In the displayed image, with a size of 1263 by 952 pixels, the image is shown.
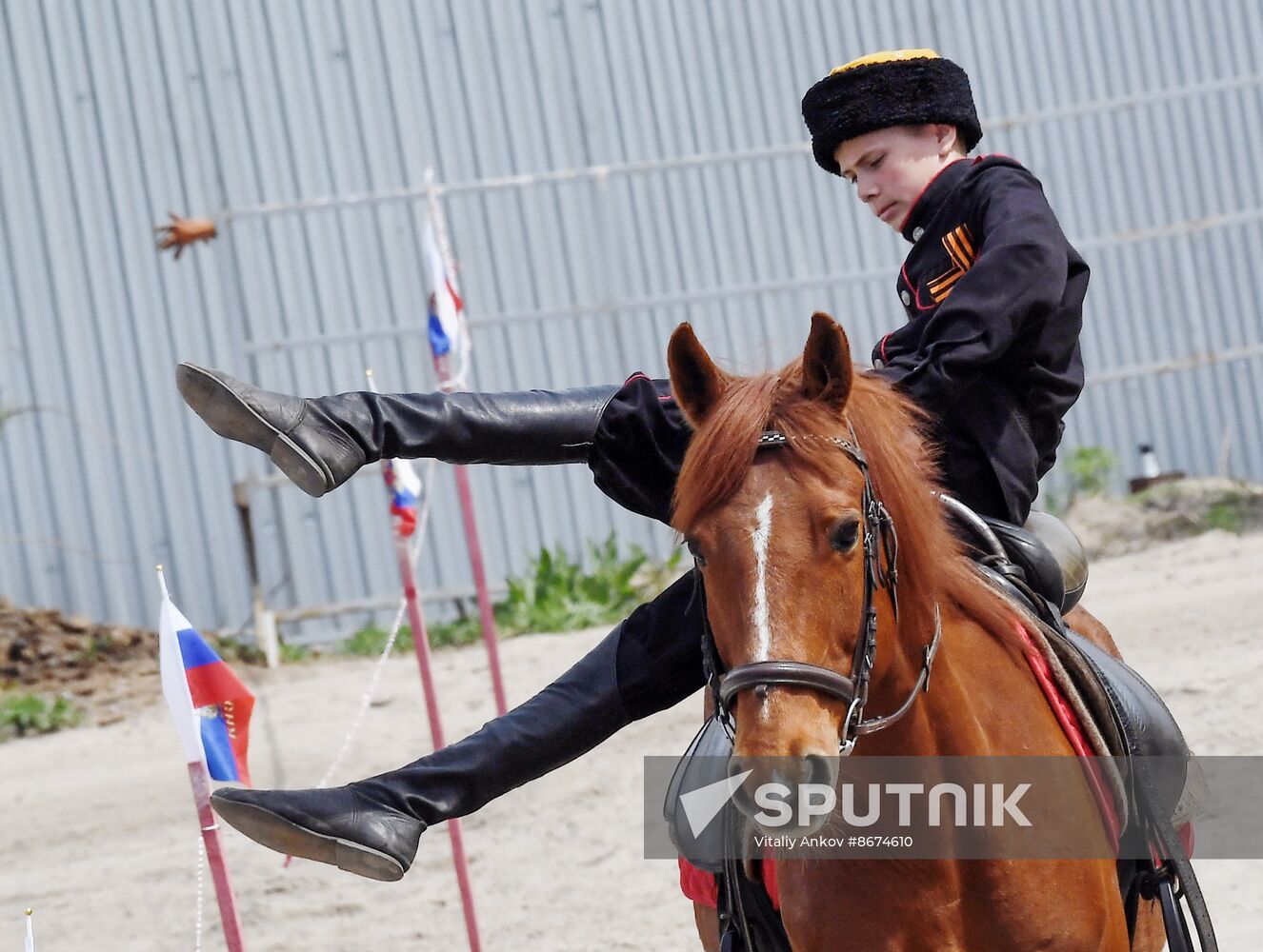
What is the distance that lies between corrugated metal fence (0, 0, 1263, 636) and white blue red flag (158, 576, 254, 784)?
6011 mm

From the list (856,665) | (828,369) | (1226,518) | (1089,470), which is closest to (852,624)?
(856,665)

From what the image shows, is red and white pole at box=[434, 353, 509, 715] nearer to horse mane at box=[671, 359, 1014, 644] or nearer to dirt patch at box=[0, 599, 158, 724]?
dirt patch at box=[0, 599, 158, 724]

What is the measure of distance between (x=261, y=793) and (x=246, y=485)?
7.50 meters

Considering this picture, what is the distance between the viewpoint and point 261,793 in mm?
2928

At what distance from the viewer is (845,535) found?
7.53ft

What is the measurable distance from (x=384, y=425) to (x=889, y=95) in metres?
1.33

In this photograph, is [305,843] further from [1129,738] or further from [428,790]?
[1129,738]

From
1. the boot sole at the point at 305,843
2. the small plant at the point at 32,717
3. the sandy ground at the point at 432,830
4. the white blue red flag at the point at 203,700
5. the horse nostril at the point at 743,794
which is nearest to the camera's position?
the horse nostril at the point at 743,794

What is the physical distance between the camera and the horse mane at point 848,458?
7.69 ft

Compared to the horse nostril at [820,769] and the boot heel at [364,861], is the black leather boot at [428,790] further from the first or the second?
the horse nostril at [820,769]

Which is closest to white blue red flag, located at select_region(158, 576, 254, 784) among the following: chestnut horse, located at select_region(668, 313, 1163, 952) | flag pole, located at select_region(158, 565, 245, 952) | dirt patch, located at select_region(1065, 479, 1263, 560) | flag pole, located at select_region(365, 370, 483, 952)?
flag pole, located at select_region(158, 565, 245, 952)

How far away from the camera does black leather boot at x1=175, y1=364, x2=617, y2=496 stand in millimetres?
2803

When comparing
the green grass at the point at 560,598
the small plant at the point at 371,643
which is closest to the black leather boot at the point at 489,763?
the green grass at the point at 560,598

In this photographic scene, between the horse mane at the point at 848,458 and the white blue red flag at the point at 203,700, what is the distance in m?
2.05
